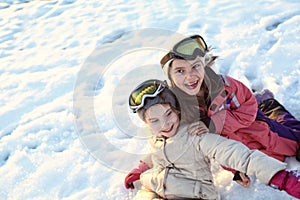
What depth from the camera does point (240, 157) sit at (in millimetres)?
1709

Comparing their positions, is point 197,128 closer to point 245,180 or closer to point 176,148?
point 176,148

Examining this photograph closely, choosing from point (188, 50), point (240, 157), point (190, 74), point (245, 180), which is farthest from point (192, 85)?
point (245, 180)

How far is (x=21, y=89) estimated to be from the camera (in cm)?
361

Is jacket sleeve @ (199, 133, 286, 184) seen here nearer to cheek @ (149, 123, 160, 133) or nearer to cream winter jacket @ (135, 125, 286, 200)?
cream winter jacket @ (135, 125, 286, 200)

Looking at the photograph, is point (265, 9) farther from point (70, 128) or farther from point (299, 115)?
point (70, 128)

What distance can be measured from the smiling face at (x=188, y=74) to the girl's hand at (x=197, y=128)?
0.16 m

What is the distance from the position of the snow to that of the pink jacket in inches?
5.0

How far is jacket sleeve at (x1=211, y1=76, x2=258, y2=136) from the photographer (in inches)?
76.0

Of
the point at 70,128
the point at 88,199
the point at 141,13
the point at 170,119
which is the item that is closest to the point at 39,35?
the point at 141,13

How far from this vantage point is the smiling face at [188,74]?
1.88 meters

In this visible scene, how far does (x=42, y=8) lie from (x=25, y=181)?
3.40m

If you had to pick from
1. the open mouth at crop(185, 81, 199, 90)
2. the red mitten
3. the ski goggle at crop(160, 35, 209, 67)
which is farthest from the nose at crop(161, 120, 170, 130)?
the red mitten

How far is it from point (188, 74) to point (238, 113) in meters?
0.34

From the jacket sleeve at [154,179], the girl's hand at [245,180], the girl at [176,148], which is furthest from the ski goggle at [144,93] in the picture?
the girl's hand at [245,180]
